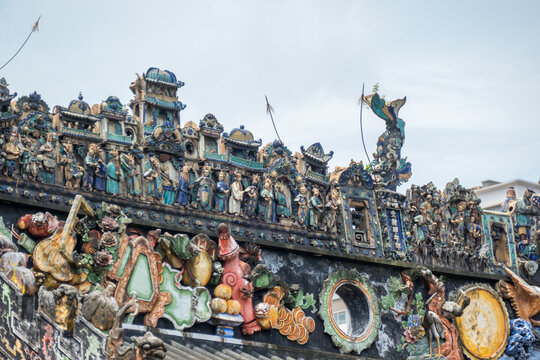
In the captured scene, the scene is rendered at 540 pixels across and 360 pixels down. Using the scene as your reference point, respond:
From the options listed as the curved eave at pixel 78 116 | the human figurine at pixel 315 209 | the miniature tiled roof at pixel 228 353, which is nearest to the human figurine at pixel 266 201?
the human figurine at pixel 315 209

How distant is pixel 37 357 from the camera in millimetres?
14062

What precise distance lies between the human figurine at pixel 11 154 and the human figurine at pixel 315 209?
5.72 meters

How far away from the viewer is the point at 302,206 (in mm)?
20078

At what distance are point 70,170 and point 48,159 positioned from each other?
40 cm

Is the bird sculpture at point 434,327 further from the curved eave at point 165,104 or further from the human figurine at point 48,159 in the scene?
the human figurine at point 48,159

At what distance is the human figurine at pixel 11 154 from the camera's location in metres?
16.9

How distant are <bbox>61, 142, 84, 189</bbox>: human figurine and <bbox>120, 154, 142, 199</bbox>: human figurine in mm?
800

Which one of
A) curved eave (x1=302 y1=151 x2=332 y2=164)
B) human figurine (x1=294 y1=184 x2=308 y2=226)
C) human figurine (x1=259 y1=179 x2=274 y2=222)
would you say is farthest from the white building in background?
human figurine (x1=259 y1=179 x2=274 y2=222)

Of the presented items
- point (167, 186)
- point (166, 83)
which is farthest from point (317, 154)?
point (167, 186)

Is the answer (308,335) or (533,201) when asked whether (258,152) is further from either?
(533,201)

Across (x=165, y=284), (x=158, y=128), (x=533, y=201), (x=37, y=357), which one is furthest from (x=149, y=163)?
(x=533, y=201)

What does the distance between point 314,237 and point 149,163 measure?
3545 millimetres

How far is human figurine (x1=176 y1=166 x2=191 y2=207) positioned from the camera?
730 inches

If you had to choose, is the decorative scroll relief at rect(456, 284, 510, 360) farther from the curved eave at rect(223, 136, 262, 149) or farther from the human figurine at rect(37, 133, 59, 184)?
the human figurine at rect(37, 133, 59, 184)
